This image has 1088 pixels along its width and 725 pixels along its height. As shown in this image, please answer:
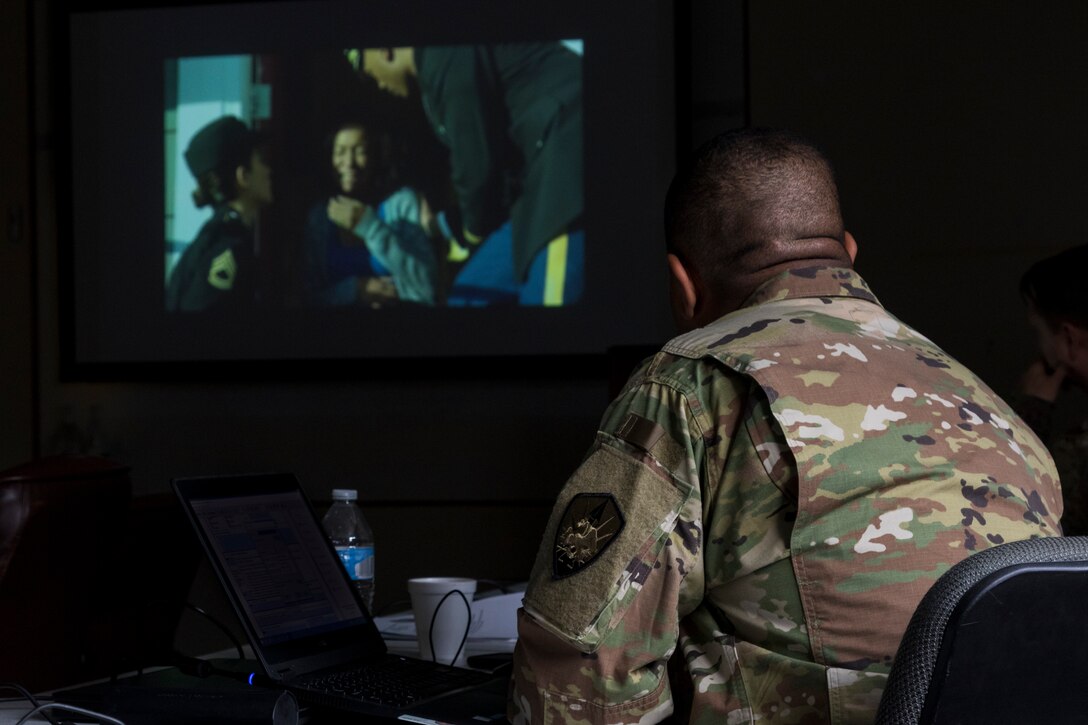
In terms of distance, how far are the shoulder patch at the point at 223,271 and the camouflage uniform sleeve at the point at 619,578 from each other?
308 cm

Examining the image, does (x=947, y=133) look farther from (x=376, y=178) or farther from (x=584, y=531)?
(x=584, y=531)

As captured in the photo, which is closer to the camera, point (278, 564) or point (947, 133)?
point (278, 564)

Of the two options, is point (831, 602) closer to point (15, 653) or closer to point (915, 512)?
point (915, 512)

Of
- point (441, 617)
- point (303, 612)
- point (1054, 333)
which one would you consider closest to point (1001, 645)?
point (303, 612)

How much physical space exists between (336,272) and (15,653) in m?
1.86

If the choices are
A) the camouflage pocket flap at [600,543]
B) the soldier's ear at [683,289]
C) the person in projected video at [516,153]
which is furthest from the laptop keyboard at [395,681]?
the person in projected video at [516,153]

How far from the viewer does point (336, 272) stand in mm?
3871

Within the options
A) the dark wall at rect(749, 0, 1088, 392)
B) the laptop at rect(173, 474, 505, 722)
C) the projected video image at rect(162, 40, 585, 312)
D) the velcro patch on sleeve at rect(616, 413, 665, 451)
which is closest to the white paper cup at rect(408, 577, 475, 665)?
the laptop at rect(173, 474, 505, 722)

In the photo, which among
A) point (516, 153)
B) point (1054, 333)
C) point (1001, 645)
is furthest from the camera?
point (516, 153)

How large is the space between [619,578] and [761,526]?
132 millimetres

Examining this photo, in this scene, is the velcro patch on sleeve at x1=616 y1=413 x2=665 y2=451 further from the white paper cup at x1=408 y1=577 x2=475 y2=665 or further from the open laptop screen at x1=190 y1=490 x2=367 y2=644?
the white paper cup at x1=408 y1=577 x2=475 y2=665

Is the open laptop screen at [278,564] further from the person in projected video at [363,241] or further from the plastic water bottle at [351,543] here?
the person in projected video at [363,241]

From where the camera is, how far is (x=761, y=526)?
40.3 inches

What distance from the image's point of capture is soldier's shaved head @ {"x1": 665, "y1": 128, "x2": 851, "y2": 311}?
1.22 meters
